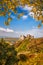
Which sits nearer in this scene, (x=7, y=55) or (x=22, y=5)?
(x=22, y=5)

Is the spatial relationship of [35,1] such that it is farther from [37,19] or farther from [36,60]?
[36,60]

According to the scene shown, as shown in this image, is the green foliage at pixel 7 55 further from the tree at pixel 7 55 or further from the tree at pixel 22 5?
the tree at pixel 22 5

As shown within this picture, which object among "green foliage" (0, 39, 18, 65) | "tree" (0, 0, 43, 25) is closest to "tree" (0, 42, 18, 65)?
"green foliage" (0, 39, 18, 65)

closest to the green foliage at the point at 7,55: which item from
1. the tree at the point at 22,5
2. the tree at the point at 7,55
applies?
the tree at the point at 7,55

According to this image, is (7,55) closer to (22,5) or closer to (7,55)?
(7,55)

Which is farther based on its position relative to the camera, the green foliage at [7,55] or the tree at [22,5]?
the green foliage at [7,55]

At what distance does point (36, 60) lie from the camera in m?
48.7

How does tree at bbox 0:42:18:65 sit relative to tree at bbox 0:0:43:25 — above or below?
below

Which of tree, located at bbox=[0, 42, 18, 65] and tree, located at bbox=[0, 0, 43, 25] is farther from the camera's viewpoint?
tree, located at bbox=[0, 42, 18, 65]

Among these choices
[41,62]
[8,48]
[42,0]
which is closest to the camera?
[42,0]

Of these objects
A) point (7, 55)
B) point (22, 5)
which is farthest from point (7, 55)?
point (22, 5)

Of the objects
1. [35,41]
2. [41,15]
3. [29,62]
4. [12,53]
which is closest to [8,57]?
[12,53]

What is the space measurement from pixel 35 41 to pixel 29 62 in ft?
107

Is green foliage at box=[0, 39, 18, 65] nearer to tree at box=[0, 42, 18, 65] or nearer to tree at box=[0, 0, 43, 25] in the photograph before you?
tree at box=[0, 42, 18, 65]
